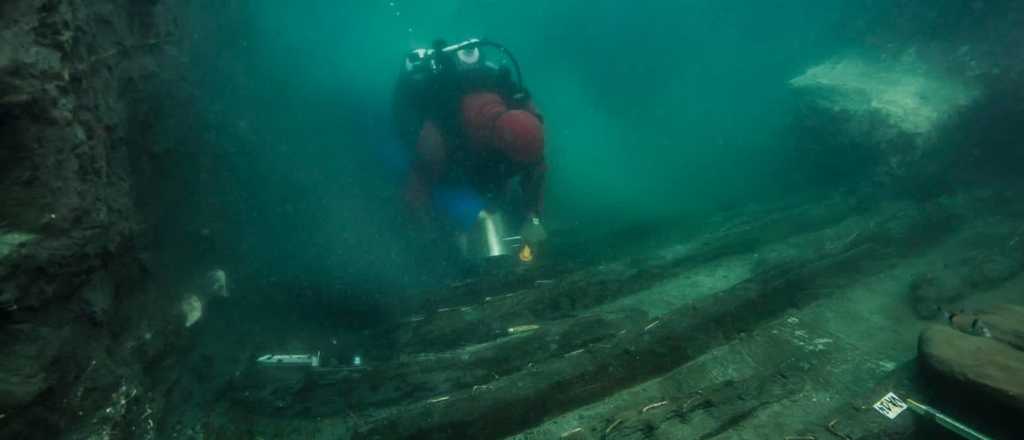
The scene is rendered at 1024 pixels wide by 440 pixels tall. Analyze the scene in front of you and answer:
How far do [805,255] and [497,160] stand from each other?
452 cm

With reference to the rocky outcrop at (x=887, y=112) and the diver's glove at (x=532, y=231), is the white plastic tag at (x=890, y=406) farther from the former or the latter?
the rocky outcrop at (x=887, y=112)

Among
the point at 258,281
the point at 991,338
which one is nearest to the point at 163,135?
the point at 258,281

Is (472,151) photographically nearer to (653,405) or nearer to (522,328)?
(522,328)

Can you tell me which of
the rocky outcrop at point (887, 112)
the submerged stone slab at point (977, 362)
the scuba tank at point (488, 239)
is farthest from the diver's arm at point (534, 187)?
the rocky outcrop at point (887, 112)

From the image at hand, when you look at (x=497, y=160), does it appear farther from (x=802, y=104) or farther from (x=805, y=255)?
(x=802, y=104)

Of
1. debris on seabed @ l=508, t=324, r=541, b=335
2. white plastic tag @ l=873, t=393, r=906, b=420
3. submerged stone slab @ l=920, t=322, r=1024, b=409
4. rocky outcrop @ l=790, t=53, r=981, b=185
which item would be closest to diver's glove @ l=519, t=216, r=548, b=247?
debris on seabed @ l=508, t=324, r=541, b=335

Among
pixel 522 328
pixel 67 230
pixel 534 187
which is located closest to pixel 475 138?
pixel 534 187

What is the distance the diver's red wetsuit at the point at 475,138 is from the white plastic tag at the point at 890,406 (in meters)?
4.06

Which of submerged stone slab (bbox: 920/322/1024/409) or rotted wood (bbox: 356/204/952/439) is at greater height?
rotted wood (bbox: 356/204/952/439)

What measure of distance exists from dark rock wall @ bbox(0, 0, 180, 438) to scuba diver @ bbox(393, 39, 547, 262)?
11.3 feet

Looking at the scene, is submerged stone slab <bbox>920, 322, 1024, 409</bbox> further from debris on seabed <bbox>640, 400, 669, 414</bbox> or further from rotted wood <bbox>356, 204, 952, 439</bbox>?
debris on seabed <bbox>640, 400, 669, 414</bbox>

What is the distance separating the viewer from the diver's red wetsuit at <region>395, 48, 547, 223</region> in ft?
18.9

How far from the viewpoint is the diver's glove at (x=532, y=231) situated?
6.84 m

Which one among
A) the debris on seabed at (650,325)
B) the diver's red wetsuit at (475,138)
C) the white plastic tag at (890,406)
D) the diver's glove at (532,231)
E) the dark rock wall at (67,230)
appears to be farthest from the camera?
the diver's glove at (532,231)
